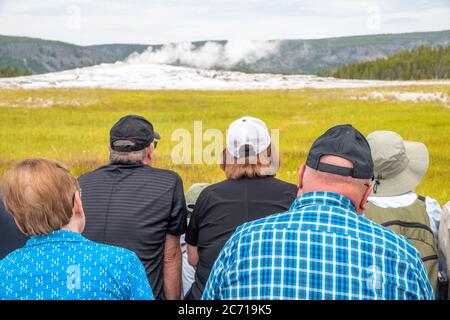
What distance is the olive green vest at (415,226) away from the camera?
3641 mm

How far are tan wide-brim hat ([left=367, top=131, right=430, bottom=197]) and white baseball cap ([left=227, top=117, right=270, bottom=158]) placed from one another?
33.2 inches

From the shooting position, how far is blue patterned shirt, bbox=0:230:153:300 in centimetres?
226

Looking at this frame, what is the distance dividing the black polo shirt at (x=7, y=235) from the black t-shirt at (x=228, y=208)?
3.91ft

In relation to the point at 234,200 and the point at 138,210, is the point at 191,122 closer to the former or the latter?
the point at 138,210

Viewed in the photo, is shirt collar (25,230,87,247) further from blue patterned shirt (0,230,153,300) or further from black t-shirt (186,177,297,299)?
black t-shirt (186,177,297,299)

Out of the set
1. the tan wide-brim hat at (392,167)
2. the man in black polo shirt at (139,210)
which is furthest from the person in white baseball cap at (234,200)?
the tan wide-brim hat at (392,167)

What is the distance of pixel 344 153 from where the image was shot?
2357mm

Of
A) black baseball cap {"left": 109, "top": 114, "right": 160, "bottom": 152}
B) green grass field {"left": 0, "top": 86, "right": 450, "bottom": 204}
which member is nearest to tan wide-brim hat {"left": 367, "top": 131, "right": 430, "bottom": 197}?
black baseball cap {"left": 109, "top": 114, "right": 160, "bottom": 152}

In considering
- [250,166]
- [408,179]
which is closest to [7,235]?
[250,166]

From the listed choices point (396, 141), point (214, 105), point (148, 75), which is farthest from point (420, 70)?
point (396, 141)

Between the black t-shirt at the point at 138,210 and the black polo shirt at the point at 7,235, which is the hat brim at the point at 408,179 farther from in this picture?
the black polo shirt at the point at 7,235

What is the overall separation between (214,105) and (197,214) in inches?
837

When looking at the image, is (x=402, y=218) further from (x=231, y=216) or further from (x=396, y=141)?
(x=231, y=216)

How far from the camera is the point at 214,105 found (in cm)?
2498
